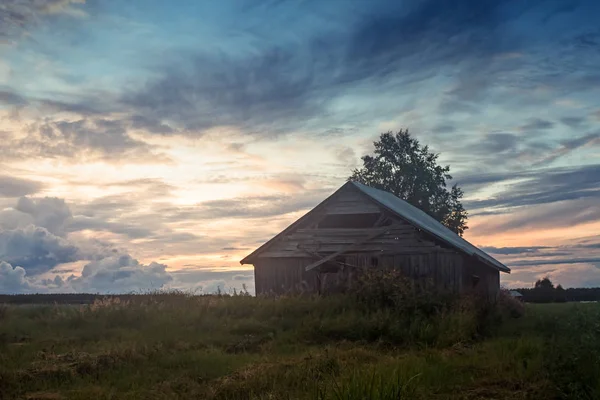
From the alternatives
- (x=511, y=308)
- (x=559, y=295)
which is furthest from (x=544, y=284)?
(x=511, y=308)

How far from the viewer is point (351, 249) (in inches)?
1100

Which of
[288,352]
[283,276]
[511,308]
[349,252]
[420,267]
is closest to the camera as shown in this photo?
[288,352]

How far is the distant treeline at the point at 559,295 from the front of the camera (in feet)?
163

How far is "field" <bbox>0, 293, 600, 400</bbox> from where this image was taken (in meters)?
10.3

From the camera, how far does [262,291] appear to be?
2941cm

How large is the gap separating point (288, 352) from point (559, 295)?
43.7m

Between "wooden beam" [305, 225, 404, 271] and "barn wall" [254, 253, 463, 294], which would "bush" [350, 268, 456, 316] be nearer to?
"barn wall" [254, 253, 463, 294]

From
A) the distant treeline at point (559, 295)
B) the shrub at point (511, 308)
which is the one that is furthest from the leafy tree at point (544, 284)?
the shrub at point (511, 308)

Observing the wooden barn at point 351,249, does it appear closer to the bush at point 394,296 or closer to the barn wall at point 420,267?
the barn wall at point 420,267

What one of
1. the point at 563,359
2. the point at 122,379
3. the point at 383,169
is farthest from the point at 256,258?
the point at 383,169

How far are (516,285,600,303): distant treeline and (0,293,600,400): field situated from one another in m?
29.8

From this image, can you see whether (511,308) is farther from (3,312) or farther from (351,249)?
(3,312)

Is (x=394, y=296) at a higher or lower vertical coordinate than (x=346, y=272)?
lower

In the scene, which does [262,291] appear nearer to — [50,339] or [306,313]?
[306,313]
